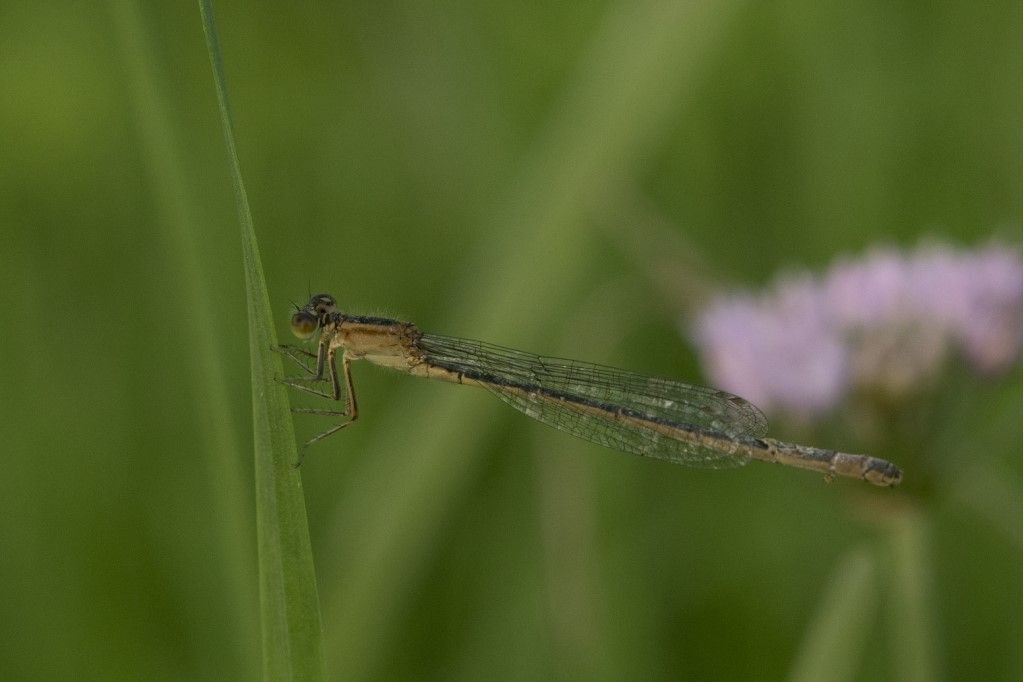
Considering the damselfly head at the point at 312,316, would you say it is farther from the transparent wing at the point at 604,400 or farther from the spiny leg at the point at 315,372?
the transparent wing at the point at 604,400

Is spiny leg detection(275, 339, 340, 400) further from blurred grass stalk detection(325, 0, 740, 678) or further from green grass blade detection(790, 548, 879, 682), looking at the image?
green grass blade detection(790, 548, 879, 682)

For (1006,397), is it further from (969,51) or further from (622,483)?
(969,51)

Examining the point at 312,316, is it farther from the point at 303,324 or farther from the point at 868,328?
the point at 868,328

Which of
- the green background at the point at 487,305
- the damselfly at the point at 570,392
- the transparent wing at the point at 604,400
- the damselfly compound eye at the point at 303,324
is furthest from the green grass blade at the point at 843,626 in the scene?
the damselfly compound eye at the point at 303,324

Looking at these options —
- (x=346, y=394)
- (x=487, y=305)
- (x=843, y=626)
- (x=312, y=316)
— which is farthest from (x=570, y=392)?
(x=843, y=626)

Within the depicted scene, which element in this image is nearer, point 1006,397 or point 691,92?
point 1006,397

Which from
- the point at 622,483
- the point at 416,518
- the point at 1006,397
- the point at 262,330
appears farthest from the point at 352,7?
A: the point at 262,330

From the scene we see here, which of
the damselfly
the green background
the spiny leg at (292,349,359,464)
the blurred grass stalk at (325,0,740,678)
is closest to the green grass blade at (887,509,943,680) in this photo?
the green background
